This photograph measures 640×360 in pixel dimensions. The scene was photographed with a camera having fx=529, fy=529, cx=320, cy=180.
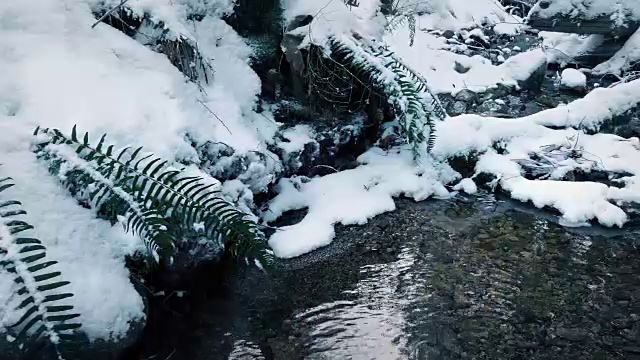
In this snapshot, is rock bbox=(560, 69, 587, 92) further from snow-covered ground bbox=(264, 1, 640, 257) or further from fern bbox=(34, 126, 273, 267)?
fern bbox=(34, 126, 273, 267)

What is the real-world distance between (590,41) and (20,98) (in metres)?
6.07

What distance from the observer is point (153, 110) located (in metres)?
2.52

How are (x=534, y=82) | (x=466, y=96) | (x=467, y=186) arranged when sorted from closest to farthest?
(x=467, y=186) → (x=466, y=96) → (x=534, y=82)

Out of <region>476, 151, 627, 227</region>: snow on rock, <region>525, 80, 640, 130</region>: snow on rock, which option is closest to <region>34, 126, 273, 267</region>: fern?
<region>476, 151, 627, 227</region>: snow on rock

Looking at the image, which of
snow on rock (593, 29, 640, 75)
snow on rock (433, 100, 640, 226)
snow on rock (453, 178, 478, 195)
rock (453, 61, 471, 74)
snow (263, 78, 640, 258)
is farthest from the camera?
rock (453, 61, 471, 74)

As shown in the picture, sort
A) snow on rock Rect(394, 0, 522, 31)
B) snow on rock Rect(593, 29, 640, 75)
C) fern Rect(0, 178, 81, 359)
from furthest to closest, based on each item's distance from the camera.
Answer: snow on rock Rect(394, 0, 522, 31)
snow on rock Rect(593, 29, 640, 75)
fern Rect(0, 178, 81, 359)

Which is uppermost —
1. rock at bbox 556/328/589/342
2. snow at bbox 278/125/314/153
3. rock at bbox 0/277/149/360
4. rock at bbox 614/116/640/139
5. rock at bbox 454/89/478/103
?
snow at bbox 278/125/314/153

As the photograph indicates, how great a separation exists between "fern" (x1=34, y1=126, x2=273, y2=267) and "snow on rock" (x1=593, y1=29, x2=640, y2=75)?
5127 millimetres

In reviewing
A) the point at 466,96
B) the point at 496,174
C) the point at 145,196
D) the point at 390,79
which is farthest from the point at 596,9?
the point at 145,196

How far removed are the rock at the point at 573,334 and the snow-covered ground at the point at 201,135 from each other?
3.42ft

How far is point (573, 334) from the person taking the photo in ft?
7.54

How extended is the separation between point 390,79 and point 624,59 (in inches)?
145

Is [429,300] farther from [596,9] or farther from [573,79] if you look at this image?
[596,9]

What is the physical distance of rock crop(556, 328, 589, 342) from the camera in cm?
228
